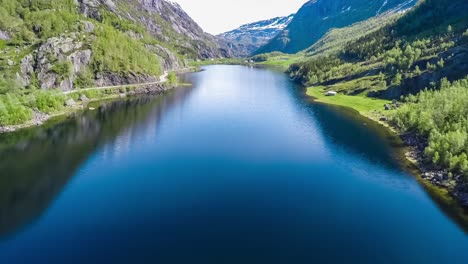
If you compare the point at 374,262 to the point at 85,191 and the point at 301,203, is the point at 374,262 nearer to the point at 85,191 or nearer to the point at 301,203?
the point at 301,203

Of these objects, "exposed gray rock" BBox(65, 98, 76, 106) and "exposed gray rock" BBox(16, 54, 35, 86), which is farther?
"exposed gray rock" BBox(16, 54, 35, 86)

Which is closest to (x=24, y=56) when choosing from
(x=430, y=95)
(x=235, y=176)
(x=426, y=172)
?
(x=235, y=176)

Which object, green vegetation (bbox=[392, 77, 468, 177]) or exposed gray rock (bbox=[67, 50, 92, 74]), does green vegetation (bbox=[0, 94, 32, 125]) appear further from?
green vegetation (bbox=[392, 77, 468, 177])

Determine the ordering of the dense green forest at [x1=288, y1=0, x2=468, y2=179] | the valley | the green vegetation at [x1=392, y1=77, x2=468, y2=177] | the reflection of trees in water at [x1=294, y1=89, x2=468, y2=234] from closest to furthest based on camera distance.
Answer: the valley < the reflection of trees in water at [x1=294, y1=89, x2=468, y2=234] < the green vegetation at [x1=392, y1=77, x2=468, y2=177] < the dense green forest at [x1=288, y1=0, x2=468, y2=179]

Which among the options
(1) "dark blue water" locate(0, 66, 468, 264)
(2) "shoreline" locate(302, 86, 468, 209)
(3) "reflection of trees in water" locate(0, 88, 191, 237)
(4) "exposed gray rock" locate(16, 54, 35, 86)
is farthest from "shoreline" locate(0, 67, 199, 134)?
(2) "shoreline" locate(302, 86, 468, 209)

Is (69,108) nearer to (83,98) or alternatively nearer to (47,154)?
(83,98)
